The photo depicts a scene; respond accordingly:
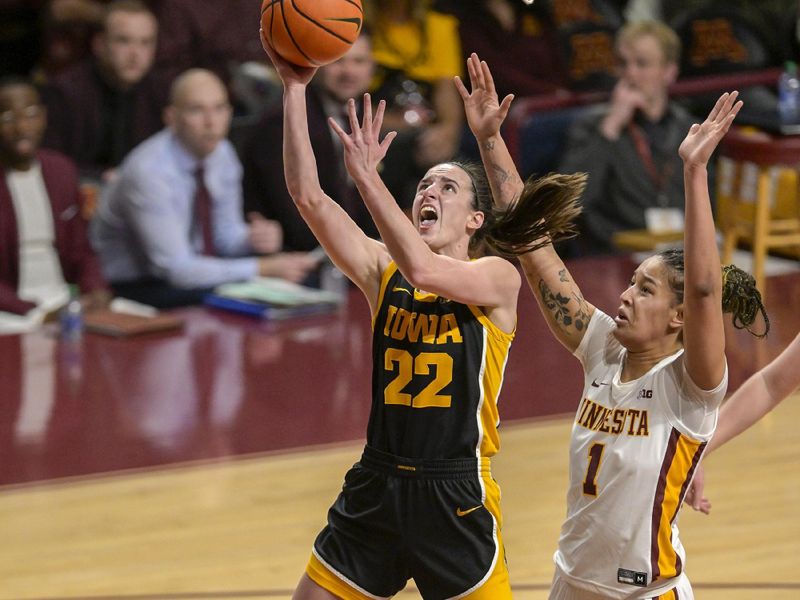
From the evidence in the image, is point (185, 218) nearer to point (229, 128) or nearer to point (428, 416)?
point (229, 128)

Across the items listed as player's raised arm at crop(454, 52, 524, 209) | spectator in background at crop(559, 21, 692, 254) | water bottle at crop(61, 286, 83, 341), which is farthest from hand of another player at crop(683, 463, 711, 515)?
spectator in background at crop(559, 21, 692, 254)

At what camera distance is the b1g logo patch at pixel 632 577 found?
3.77 meters

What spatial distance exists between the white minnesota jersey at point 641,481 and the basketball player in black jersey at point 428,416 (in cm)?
29

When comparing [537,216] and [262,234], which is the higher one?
[537,216]

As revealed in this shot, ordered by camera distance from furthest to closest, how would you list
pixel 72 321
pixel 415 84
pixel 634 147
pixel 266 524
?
pixel 634 147
pixel 415 84
pixel 72 321
pixel 266 524

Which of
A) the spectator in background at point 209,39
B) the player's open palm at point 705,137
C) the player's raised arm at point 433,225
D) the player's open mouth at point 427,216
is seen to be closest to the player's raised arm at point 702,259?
the player's open palm at point 705,137

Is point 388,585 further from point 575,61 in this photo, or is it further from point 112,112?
point 575,61

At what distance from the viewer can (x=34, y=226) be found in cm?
925

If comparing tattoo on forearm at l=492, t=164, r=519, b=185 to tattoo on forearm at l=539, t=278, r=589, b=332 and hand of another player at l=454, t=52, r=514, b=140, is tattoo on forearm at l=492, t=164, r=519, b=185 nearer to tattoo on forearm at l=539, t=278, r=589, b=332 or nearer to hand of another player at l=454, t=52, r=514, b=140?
hand of another player at l=454, t=52, r=514, b=140

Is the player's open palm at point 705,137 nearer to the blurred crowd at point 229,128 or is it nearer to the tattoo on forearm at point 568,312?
the tattoo on forearm at point 568,312

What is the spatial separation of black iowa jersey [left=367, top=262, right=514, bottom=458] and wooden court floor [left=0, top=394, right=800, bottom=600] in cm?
169

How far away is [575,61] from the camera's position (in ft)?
38.4

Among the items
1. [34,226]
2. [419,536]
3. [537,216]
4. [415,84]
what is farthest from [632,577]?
[415,84]

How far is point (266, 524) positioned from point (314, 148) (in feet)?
13.3
